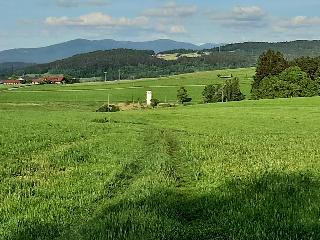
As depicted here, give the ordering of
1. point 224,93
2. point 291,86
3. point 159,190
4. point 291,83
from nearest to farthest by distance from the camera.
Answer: point 159,190 < point 291,86 < point 291,83 < point 224,93

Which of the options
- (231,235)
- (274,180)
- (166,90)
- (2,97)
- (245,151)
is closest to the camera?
(231,235)

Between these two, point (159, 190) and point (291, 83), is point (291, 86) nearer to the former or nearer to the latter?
point (291, 83)

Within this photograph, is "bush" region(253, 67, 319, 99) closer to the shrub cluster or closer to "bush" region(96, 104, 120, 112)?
the shrub cluster

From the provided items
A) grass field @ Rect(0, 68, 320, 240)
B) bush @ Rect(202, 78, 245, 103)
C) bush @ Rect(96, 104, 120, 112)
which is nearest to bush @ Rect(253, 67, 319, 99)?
bush @ Rect(202, 78, 245, 103)

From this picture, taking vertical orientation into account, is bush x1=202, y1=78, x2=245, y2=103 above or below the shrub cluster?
below

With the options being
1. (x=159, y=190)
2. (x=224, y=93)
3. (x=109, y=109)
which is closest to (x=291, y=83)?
(x=224, y=93)

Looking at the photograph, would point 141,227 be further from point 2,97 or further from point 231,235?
point 2,97

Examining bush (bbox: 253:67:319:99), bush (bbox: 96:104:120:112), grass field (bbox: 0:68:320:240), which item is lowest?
bush (bbox: 96:104:120:112)

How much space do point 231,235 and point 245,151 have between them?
17807mm

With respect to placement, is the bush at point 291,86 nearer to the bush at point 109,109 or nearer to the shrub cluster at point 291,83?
the shrub cluster at point 291,83

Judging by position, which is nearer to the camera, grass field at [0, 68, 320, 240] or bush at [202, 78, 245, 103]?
grass field at [0, 68, 320, 240]

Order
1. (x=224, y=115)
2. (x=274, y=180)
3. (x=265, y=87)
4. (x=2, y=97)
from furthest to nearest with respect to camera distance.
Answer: (x=2, y=97) → (x=265, y=87) → (x=224, y=115) → (x=274, y=180)

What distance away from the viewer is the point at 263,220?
12.8 m

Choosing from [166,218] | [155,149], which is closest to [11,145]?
[155,149]
